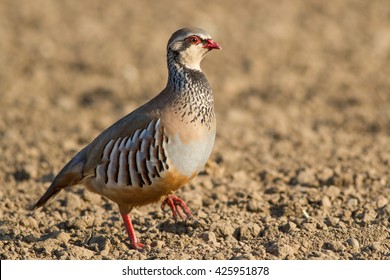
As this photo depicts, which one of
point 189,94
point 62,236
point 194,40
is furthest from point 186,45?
point 62,236

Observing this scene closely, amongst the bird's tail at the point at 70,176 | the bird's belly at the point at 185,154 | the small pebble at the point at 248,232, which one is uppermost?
the bird's belly at the point at 185,154

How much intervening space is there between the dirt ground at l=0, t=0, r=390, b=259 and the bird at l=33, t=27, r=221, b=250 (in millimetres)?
422

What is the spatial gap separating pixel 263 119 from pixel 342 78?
210 cm

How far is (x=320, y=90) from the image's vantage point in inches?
459

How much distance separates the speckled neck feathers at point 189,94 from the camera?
6056 mm

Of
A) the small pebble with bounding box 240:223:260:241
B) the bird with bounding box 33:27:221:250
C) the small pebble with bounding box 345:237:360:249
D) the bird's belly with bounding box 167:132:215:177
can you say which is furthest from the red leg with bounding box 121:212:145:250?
the small pebble with bounding box 345:237:360:249

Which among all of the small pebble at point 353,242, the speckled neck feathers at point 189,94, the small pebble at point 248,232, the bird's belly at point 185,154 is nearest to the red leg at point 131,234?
the bird's belly at point 185,154

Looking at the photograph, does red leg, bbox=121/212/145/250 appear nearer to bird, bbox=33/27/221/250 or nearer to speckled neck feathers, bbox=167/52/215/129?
bird, bbox=33/27/221/250

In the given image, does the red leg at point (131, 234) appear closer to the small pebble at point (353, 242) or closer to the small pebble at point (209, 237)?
the small pebble at point (209, 237)

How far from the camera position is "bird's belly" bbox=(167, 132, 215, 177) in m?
5.91

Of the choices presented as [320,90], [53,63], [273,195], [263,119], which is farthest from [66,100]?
[273,195]

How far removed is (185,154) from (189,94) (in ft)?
1.64

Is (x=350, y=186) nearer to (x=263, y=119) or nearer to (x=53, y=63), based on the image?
(x=263, y=119)

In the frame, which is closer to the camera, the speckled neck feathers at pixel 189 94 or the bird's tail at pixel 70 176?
the speckled neck feathers at pixel 189 94
